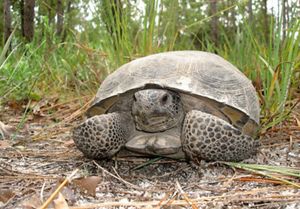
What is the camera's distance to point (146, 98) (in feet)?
6.22

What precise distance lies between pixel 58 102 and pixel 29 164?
174cm

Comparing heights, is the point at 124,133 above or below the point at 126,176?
above

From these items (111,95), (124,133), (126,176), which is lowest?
(126,176)

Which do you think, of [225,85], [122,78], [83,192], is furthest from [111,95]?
[83,192]

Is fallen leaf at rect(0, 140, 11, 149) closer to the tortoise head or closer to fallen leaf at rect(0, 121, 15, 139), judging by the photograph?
fallen leaf at rect(0, 121, 15, 139)

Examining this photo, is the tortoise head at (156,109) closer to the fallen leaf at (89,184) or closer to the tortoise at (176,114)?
the tortoise at (176,114)

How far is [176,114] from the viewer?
2047 millimetres

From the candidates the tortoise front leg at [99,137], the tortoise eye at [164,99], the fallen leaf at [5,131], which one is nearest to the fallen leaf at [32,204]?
the tortoise front leg at [99,137]

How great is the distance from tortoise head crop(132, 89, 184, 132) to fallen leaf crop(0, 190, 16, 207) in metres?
0.71

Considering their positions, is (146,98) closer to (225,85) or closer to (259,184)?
(225,85)

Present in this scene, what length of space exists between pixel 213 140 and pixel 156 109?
29 cm

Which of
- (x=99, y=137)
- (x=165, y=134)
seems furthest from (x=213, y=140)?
(x=99, y=137)

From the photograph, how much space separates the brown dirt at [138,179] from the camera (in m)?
1.38

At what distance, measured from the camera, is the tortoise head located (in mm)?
1900
